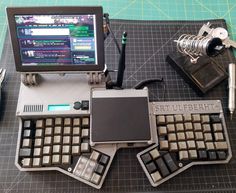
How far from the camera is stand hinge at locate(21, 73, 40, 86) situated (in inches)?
37.9

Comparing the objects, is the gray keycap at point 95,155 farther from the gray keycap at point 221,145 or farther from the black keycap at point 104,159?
the gray keycap at point 221,145

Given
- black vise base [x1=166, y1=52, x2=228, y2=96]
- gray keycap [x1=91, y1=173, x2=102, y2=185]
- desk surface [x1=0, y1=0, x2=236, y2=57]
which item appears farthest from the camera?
desk surface [x1=0, y1=0, x2=236, y2=57]

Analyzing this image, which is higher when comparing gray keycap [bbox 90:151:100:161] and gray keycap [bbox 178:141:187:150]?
gray keycap [bbox 178:141:187:150]

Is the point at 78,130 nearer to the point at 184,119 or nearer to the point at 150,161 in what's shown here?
the point at 150,161

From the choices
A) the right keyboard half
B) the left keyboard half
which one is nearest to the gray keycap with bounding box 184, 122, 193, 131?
the right keyboard half

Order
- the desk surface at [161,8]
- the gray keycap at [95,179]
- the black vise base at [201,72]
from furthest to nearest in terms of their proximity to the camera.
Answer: the desk surface at [161,8] < the black vise base at [201,72] < the gray keycap at [95,179]

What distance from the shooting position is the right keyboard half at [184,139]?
3.04 feet

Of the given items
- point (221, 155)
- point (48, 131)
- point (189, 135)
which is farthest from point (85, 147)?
point (221, 155)

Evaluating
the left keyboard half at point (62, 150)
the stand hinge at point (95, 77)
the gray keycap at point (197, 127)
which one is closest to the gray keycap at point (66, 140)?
the left keyboard half at point (62, 150)

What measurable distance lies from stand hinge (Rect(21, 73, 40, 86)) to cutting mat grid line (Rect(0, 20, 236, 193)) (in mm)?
124

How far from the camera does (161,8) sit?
52.2 inches

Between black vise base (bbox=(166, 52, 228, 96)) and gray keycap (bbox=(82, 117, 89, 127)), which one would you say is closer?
gray keycap (bbox=(82, 117, 89, 127))

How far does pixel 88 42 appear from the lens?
90cm

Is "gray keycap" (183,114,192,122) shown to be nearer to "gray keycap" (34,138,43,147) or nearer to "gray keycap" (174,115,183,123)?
"gray keycap" (174,115,183,123)
